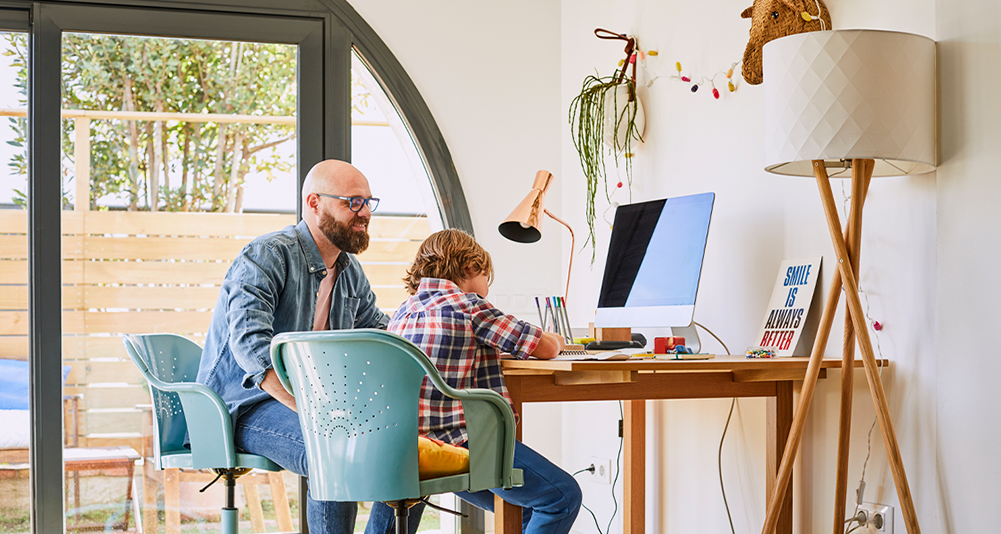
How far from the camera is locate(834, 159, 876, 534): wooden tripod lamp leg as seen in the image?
1.82 meters

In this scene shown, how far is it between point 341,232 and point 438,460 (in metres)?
0.87

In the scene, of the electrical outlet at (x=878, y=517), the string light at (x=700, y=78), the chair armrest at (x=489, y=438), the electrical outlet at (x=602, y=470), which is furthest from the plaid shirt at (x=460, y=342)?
the electrical outlet at (x=602, y=470)

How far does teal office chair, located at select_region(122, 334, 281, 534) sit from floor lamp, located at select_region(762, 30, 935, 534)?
4.12 ft

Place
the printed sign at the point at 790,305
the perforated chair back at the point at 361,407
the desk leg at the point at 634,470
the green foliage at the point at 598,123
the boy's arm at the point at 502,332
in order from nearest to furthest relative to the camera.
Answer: the perforated chair back at the point at 361,407, the boy's arm at the point at 502,332, the printed sign at the point at 790,305, the desk leg at the point at 634,470, the green foliage at the point at 598,123

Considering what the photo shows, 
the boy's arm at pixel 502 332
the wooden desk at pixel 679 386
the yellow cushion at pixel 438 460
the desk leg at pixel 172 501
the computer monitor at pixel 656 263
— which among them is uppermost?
the computer monitor at pixel 656 263

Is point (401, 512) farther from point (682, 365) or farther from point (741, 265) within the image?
point (741, 265)

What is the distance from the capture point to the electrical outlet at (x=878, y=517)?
6.50 ft

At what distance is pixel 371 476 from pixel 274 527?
1881 mm

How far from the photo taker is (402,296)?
3.57 meters

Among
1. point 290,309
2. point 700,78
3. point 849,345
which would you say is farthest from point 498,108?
point 849,345

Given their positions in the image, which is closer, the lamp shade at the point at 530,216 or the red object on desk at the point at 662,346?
the red object on desk at the point at 662,346

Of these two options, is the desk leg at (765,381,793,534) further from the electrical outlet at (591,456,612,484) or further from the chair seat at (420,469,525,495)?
the electrical outlet at (591,456,612,484)

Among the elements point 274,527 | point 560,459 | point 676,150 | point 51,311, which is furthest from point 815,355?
point 51,311

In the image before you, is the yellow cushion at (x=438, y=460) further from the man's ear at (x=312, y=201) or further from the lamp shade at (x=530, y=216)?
the lamp shade at (x=530, y=216)
